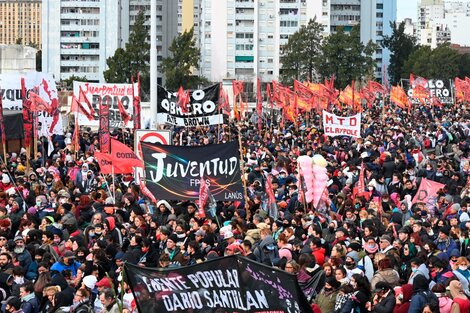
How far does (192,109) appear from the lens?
98.9ft

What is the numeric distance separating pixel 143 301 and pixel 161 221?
833 cm

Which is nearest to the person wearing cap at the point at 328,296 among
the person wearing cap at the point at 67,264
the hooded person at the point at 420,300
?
the hooded person at the point at 420,300

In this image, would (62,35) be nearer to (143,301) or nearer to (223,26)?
(223,26)

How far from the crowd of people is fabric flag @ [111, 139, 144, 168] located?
454mm

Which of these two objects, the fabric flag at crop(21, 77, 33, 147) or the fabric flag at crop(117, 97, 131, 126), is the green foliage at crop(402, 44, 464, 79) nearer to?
the fabric flag at crop(117, 97, 131, 126)

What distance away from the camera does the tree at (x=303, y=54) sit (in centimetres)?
9569

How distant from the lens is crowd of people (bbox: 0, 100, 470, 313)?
11.8m

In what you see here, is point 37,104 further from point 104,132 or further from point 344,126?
point 344,126

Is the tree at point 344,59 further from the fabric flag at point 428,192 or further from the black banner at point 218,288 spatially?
the black banner at point 218,288

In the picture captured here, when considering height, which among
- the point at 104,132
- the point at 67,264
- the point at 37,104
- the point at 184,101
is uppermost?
the point at 184,101

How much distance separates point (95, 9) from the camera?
394 ft

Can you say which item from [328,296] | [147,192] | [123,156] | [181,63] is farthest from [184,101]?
[181,63]

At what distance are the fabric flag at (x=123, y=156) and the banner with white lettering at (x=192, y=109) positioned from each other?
8088mm

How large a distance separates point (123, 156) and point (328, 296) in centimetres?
920
